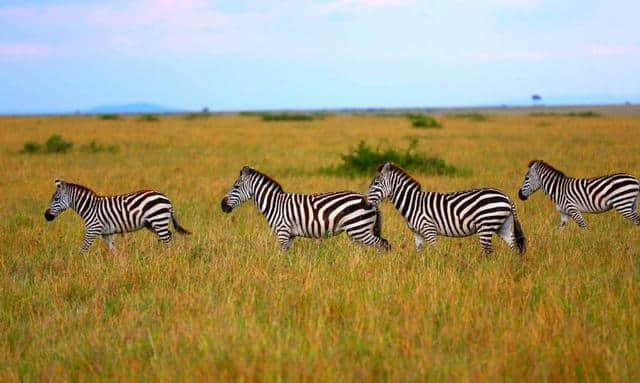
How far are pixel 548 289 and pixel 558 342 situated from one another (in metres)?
1.37

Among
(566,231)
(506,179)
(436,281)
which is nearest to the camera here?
(436,281)

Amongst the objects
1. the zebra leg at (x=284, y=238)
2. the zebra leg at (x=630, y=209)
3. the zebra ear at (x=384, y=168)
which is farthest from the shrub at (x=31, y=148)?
the zebra leg at (x=630, y=209)

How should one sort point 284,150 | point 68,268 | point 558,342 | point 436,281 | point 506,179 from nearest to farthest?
point 558,342, point 436,281, point 68,268, point 506,179, point 284,150

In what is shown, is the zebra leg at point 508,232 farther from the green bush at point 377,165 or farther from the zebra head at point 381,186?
the green bush at point 377,165

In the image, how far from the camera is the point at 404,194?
28.8 ft

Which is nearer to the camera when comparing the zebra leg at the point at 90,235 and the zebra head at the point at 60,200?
the zebra leg at the point at 90,235

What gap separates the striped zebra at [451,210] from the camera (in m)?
8.02

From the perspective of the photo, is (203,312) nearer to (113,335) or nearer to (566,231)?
(113,335)

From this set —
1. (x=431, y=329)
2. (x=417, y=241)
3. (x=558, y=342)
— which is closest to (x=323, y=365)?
(x=431, y=329)

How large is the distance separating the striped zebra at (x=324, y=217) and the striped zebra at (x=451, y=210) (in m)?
0.39

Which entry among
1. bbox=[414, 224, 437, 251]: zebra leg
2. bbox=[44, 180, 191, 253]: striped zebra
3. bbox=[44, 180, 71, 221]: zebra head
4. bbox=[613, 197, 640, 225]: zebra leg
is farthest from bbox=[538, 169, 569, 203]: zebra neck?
bbox=[44, 180, 71, 221]: zebra head

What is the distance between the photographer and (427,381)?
171 inches

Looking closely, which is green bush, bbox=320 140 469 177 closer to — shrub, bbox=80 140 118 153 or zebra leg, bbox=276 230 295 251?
zebra leg, bbox=276 230 295 251

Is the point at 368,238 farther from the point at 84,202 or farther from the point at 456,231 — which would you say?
the point at 84,202
